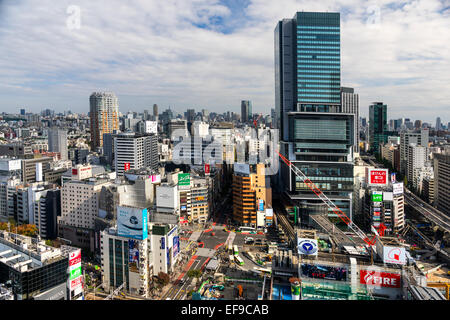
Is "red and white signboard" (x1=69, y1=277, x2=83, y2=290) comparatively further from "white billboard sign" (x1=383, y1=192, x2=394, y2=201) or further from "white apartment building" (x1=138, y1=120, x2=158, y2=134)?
"white apartment building" (x1=138, y1=120, x2=158, y2=134)

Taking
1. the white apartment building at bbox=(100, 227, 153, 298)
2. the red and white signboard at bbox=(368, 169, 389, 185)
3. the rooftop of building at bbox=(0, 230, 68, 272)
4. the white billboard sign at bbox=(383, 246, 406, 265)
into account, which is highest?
the red and white signboard at bbox=(368, 169, 389, 185)

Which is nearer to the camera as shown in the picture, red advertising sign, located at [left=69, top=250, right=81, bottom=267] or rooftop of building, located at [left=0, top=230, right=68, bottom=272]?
rooftop of building, located at [left=0, top=230, right=68, bottom=272]

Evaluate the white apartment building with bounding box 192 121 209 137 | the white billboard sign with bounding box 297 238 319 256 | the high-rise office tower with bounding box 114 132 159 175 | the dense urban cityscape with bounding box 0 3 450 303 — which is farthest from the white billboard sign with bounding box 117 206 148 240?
the white apartment building with bounding box 192 121 209 137

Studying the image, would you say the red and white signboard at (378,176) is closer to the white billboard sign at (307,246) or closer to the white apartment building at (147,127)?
the white billboard sign at (307,246)

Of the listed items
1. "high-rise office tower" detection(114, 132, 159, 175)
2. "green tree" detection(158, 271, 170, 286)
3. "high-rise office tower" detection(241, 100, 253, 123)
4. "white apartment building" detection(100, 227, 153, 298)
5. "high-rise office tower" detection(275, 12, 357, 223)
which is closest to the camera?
"white apartment building" detection(100, 227, 153, 298)
